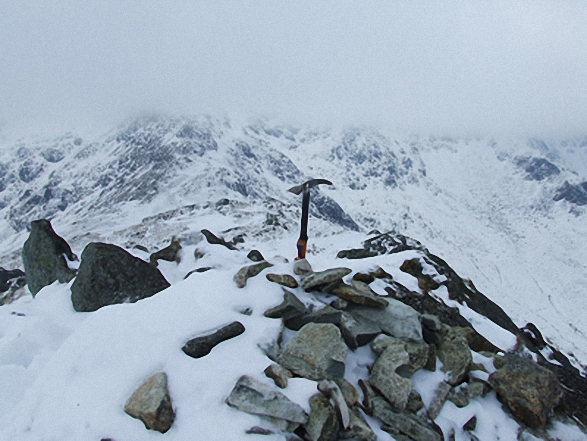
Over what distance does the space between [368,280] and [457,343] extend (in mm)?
3378

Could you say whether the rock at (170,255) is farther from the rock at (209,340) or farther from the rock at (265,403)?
the rock at (265,403)

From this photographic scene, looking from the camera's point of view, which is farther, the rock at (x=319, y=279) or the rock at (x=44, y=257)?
the rock at (x=44, y=257)

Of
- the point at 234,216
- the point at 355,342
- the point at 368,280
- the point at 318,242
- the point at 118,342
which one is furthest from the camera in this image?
the point at 234,216

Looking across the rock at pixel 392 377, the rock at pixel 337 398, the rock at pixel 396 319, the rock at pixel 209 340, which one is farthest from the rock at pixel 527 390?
the rock at pixel 209 340

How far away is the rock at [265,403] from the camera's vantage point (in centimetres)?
596

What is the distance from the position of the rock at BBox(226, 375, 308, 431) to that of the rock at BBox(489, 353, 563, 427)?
459 cm

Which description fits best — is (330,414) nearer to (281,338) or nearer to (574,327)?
(281,338)

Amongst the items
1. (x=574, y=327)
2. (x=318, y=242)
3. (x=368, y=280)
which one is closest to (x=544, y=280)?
(x=574, y=327)

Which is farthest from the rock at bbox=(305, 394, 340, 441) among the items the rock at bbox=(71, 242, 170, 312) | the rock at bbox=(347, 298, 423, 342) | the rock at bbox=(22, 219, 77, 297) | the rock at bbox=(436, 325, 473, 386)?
the rock at bbox=(22, 219, 77, 297)

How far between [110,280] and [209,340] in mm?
8354

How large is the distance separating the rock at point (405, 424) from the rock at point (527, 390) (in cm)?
204

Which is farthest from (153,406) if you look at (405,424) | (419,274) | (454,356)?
(419,274)

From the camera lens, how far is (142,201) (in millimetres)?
116875

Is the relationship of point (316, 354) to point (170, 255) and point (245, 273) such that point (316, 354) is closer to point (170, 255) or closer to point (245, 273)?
point (245, 273)
